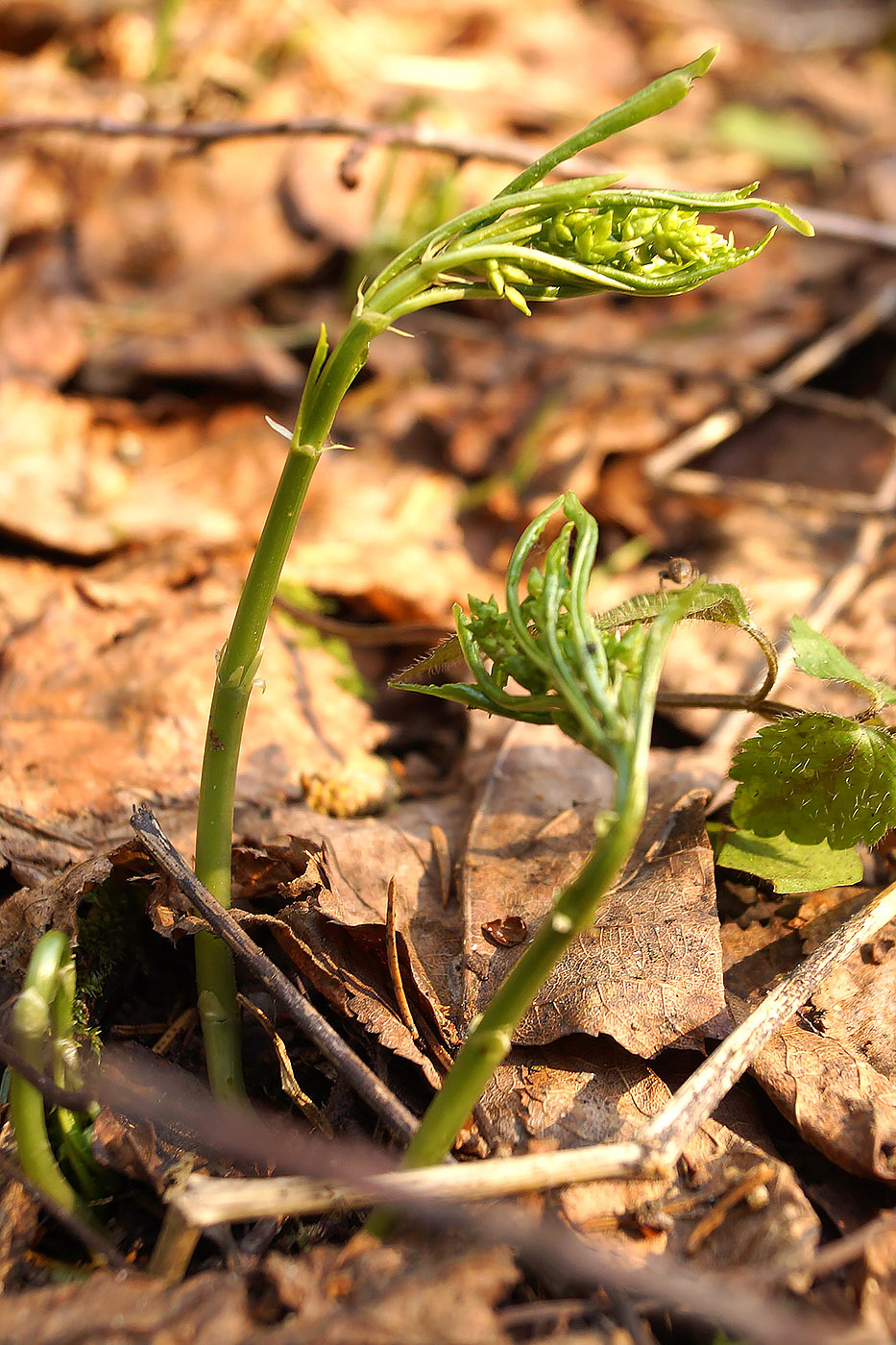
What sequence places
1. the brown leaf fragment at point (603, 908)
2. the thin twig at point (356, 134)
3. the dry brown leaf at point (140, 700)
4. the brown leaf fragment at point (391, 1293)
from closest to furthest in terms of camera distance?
the brown leaf fragment at point (391, 1293), the brown leaf fragment at point (603, 908), the dry brown leaf at point (140, 700), the thin twig at point (356, 134)

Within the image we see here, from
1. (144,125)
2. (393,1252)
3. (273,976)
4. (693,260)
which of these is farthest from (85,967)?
(144,125)

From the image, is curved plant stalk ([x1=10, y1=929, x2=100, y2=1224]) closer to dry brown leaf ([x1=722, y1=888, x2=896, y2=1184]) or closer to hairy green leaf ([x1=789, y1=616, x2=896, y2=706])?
dry brown leaf ([x1=722, y1=888, x2=896, y2=1184])

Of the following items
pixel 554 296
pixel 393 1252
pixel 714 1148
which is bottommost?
pixel 714 1148

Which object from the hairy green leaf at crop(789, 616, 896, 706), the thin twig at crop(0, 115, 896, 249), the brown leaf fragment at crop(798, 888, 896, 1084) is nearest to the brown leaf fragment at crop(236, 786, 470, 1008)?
the brown leaf fragment at crop(798, 888, 896, 1084)

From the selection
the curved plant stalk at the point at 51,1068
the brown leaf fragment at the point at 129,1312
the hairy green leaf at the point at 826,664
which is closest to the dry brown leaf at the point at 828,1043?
the hairy green leaf at the point at 826,664

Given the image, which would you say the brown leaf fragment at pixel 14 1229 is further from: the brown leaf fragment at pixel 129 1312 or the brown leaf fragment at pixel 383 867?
the brown leaf fragment at pixel 383 867

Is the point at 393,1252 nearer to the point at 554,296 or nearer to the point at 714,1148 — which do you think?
the point at 714,1148
